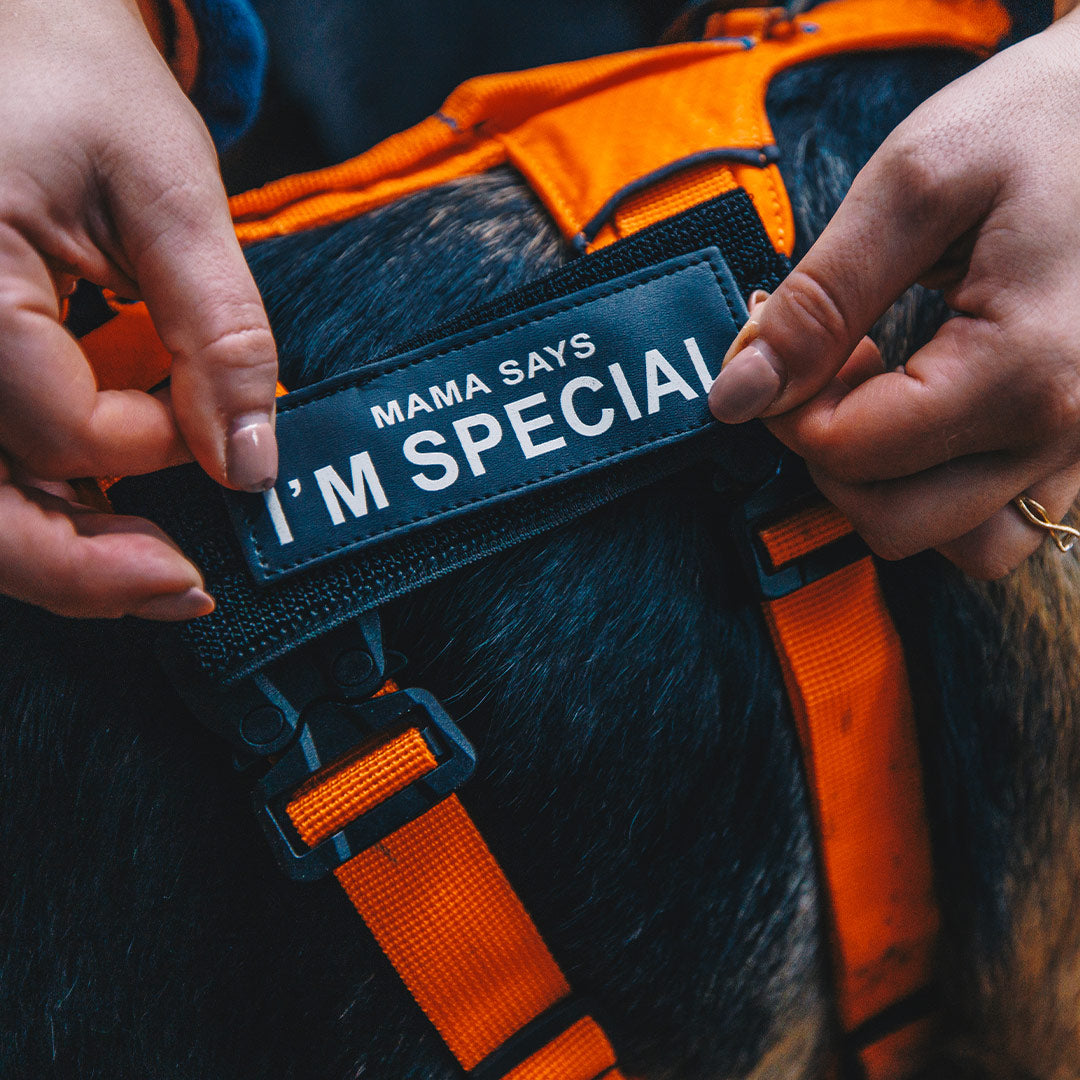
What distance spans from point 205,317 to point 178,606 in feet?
0.59

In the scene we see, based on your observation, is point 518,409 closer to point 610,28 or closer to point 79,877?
point 79,877

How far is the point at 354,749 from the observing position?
1.90 ft

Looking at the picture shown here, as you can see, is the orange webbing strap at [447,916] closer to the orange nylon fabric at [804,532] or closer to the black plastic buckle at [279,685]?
the black plastic buckle at [279,685]

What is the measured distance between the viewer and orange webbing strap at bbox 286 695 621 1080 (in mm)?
571

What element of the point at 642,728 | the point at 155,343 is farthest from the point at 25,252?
the point at 642,728

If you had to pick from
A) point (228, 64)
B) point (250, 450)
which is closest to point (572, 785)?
point (250, 450)

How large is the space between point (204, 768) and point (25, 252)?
1.17ft

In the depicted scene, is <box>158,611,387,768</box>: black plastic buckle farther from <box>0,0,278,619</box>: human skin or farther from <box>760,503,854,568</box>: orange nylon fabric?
<box>760,503,854,568</box>: orange nylon fabric

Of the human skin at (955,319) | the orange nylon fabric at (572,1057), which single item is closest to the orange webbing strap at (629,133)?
the human skin at (955,319)

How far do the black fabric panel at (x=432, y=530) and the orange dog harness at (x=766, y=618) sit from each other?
1.3 inches

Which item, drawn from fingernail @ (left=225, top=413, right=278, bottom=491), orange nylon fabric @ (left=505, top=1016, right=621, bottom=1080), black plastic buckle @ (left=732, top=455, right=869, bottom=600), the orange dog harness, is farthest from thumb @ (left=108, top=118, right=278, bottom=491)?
orange nylon fabric @ (left=505, top=1016, right=621, bottom=1080)

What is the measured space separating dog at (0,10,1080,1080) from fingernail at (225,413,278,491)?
0.11 metres

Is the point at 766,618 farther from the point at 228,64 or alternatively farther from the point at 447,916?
the point at 228,64

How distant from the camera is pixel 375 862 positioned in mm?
594
